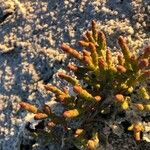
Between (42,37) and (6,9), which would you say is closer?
(42,37)

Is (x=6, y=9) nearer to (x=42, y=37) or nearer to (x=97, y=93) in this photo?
(x=42, y=37)

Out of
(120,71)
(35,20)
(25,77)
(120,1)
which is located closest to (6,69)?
(25,77)

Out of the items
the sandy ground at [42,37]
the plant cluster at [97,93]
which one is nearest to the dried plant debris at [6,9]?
the sandy ground at [42,37]

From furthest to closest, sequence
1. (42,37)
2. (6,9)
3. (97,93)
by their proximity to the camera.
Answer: (6,9) < (42,37) < (97,93)

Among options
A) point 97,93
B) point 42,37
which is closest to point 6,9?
point 42,37

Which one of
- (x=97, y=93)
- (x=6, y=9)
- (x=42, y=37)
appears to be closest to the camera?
(x=97, y=93)

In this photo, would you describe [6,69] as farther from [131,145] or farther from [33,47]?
[131,145]

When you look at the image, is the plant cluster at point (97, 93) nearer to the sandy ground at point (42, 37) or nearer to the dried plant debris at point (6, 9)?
the sandy ground at point (42, 37)

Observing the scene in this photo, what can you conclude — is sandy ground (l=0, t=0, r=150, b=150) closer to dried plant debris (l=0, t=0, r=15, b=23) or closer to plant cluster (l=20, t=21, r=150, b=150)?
dried plant debris (l=0, t=0, r=15, b=23)
